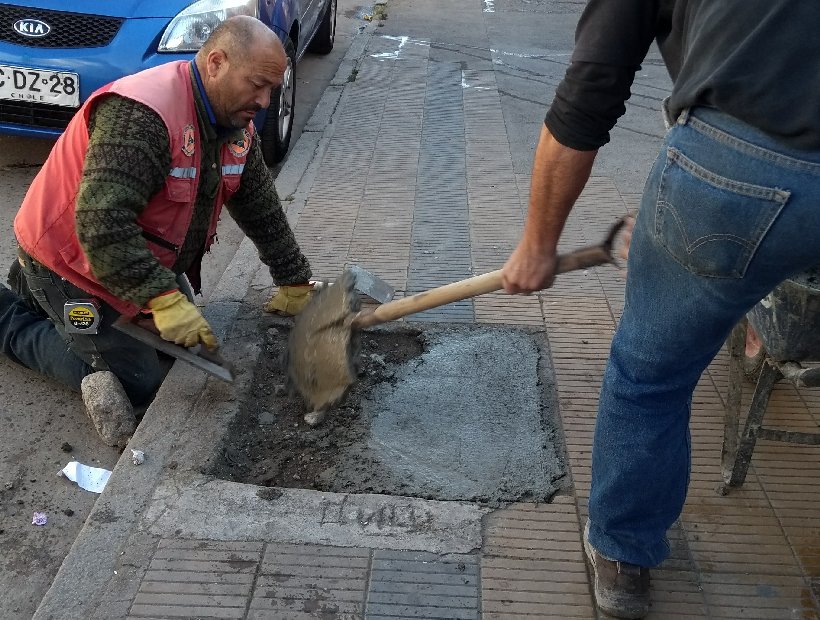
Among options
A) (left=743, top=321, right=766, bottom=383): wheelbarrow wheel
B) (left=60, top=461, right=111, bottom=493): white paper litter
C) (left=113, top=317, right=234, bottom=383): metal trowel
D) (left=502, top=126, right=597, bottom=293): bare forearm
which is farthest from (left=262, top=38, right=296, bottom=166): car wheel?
(left=502, top=126, right=597, bottom=293): bare forearm

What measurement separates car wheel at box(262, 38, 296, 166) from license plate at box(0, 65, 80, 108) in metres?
1.19

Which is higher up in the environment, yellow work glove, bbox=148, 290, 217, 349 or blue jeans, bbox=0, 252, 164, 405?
yellow work glove, bbox=148, 290, 217, 349

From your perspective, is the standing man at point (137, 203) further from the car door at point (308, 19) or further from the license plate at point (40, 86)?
the car door at point (308, 19)

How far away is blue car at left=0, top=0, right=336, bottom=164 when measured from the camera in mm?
5129

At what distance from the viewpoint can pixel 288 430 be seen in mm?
3264

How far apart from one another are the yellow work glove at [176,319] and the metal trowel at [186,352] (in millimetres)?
58

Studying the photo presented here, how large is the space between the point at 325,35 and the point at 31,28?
4.17 m

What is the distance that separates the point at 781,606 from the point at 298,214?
3.33m

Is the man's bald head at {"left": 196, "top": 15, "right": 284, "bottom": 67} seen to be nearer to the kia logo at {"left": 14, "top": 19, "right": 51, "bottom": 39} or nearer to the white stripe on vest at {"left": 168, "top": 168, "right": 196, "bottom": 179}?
the white stripe on vest at {"left": 168, "top": 168, "right": 196, "bottom": 179}

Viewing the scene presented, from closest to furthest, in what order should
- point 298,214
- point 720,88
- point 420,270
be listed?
point 720,88, point 420,270, point 298,214

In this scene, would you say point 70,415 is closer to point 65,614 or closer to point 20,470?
point 20,470

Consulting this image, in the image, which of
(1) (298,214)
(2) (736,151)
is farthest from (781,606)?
(1) (298,214)

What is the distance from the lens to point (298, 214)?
500 cm

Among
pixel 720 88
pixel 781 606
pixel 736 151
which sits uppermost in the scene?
pixel 720 88
